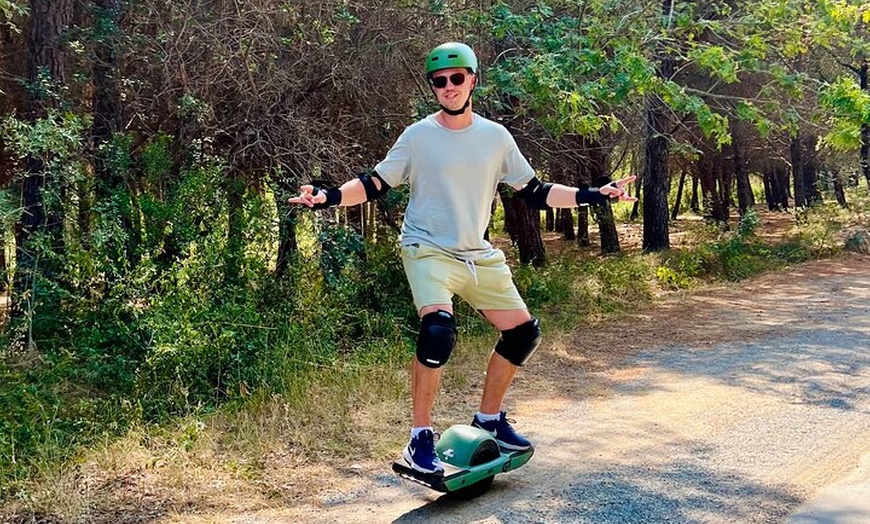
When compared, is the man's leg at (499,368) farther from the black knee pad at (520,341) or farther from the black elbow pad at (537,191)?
the black elbow pad at (537,191)

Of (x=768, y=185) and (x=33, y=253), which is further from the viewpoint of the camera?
(x=768, y=185)

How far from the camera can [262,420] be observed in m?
5.12

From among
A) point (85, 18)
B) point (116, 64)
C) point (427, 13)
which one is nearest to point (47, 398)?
point (116, 64)

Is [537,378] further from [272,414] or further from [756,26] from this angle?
[756,26]

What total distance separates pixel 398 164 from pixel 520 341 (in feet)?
3.68

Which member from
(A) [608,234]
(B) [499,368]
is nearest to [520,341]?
(B) [499,368]

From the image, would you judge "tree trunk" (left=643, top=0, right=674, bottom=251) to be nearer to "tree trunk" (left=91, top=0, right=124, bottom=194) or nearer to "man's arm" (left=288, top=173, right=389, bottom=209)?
"tree trunk" (left=91, top=0, right=124, bottom=194)

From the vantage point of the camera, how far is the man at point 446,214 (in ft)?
12.7

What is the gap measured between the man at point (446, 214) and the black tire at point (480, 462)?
0.19 meters

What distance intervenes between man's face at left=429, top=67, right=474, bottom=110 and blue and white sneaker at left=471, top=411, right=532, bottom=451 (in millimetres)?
1691

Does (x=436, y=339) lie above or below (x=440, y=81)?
below

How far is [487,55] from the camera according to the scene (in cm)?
916

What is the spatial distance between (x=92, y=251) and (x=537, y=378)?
369 cm

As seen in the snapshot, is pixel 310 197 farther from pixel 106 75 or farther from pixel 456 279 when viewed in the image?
pixel 106 75
